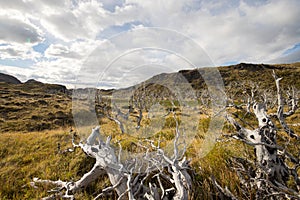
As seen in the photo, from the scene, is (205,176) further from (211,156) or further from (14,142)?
(14,142)

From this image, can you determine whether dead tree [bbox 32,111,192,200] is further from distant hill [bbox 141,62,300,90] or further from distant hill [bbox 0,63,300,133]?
distant hill [bbox 141,62,300,90]

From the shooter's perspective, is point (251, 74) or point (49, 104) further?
point (251, 74)

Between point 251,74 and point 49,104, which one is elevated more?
point 251,74

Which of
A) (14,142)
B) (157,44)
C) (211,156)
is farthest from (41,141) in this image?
(211,156)

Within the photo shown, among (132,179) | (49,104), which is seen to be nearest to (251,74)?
(49,104)

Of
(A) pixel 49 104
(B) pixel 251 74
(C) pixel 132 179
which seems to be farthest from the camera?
(B) pixel 251 74

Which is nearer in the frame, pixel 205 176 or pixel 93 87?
pixel 205 176

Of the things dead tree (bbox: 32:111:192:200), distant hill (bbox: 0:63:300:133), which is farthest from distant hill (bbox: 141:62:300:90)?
dead tree (bbox: 32:111:192:200)

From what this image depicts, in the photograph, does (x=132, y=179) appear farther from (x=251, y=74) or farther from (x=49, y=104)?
(x=251, y=74)

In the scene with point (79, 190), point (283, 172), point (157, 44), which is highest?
point (157, 44)

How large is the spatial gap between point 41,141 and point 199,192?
716cm

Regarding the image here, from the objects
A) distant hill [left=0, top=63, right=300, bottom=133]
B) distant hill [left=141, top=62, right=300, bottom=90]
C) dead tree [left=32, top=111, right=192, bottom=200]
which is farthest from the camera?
distant hill [left=141, top=62, right=300, bottom=90]

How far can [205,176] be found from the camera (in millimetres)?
2992

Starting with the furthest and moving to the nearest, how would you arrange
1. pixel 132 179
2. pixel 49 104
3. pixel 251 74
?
pixel 251 74
pixel 49 104
pixel 132 179
